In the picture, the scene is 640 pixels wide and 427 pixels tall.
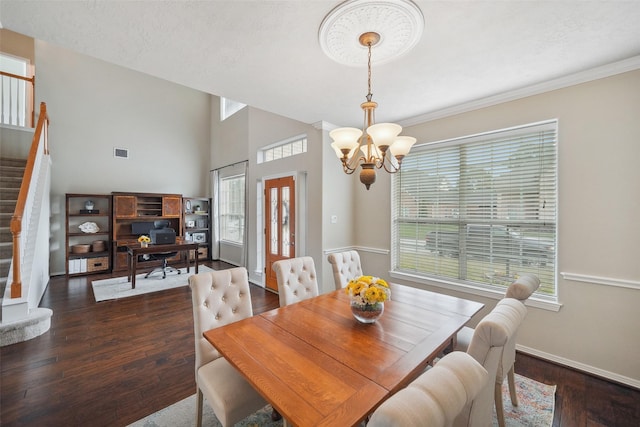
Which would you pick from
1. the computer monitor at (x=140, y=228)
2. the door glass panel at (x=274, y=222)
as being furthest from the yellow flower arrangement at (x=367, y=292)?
the computer monitor at (x=140, y=228)

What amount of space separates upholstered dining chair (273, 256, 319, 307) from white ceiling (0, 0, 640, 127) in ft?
5.73

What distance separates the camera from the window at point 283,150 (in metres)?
4.46

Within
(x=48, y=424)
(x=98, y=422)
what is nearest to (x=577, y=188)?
(x=98, y=422)

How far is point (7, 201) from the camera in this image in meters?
3.95

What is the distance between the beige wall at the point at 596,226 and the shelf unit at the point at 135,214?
6719mm

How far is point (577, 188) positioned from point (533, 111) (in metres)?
0.87

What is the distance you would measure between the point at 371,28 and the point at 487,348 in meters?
1.93

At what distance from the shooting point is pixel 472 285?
3.12m

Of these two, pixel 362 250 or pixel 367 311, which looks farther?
pixel 362 250

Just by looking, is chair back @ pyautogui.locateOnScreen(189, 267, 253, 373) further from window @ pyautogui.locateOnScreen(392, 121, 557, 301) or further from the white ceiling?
window @ pyautogui.locateOnScreen(392, 121, 557, 301)

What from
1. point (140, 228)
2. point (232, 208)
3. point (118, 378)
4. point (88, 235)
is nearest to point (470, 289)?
point (118, 378)

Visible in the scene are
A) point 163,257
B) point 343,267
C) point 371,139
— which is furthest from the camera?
point 163,257

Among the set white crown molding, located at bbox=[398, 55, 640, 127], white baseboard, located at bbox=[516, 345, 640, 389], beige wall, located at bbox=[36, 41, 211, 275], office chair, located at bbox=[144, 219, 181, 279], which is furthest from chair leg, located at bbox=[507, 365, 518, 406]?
beige wall, located at bbox=[36, 41, 211, 275]

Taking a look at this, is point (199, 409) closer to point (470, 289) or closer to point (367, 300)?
point (367, 300)
